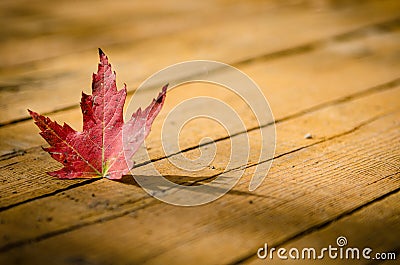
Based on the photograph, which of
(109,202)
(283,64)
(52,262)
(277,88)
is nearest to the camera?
(52,262)

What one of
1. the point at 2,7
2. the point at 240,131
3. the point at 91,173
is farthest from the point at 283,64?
the point at 2,7

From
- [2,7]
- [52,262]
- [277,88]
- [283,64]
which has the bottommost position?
[52,262]

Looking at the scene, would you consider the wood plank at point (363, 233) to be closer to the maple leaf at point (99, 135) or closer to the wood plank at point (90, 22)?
the maple leaf at point (99, 135)

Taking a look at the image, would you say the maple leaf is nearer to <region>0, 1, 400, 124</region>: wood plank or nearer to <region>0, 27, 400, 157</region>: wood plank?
<region>0, 27, 400, 157</region>: wood plank

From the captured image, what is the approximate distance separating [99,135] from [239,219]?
28 cm

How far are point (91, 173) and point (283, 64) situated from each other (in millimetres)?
947

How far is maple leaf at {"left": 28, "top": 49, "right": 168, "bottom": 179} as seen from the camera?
1002 mm

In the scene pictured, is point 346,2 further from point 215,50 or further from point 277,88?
point 277,88

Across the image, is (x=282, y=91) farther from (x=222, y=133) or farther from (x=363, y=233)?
(x=363, y=233)

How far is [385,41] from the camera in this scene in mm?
2084

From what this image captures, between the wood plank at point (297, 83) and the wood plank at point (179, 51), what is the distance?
0.10 metres

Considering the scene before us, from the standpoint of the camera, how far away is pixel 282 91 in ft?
5.26

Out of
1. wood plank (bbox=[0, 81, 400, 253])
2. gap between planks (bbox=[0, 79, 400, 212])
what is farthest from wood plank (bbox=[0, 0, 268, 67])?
wood plank (bbox=[0, 81, 400, 253])

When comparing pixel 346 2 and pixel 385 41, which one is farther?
pixel 346 2
